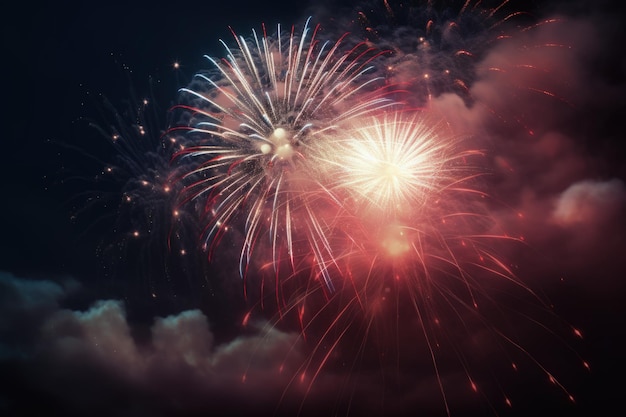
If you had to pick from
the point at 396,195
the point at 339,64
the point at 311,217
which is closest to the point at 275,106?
the point at 339,64

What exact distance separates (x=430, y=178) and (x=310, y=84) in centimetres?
Result: 659

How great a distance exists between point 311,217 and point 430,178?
543 cm

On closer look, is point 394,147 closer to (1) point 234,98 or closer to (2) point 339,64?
(2) point 339,64

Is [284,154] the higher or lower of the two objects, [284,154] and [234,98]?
the lower

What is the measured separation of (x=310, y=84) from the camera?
60.0 ft

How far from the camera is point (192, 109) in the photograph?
18.0 m

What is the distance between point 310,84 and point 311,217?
226 inches

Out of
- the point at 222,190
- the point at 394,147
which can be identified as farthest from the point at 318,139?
the point at 222,190

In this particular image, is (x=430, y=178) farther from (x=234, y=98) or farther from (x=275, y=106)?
(x=234, y=98)

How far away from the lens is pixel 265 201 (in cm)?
1806

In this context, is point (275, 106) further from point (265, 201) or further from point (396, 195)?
point (396, 195)

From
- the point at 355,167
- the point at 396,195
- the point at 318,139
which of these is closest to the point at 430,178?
the point at 396,195

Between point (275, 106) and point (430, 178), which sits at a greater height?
point (275, 106)

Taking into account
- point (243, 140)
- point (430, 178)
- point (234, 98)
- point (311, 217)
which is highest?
point (234, 98)
